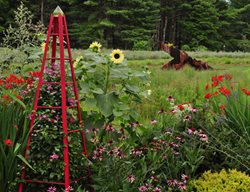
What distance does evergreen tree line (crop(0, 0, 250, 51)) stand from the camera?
35594mm

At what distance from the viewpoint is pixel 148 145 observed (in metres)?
4.25

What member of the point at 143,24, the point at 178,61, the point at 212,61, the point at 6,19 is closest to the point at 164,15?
the point at 143,24

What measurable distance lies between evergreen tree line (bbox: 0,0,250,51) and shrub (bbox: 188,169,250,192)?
27565mm

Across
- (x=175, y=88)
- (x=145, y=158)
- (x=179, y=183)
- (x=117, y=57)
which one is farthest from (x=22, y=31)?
(x=175, y=88)

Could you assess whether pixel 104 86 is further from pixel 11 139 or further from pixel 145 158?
pixel 11 139

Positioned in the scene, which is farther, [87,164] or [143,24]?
[143,24]

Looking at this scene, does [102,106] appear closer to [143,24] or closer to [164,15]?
[143,24]

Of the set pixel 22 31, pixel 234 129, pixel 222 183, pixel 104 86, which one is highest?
pixel 22 31

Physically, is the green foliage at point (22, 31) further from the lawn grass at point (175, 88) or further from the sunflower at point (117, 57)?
the lawn grass at point (175, 88)

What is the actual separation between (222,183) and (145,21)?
36.4 meters

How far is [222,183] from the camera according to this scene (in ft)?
11.7

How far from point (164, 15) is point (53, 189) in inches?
1770

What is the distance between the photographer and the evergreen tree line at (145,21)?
117 ft

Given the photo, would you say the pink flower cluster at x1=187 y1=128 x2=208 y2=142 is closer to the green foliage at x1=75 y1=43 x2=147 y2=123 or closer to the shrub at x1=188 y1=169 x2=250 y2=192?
the shrub at x1=188 y1=169 x2=250 y2=192
